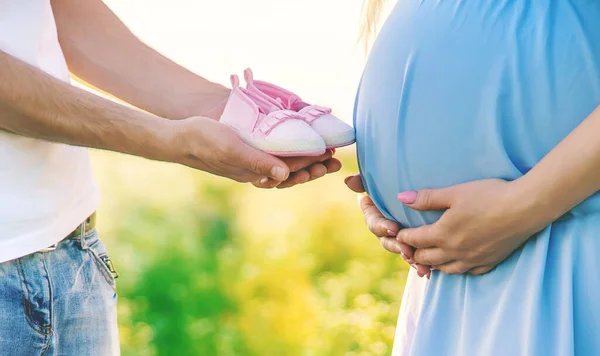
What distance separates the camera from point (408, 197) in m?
1.20

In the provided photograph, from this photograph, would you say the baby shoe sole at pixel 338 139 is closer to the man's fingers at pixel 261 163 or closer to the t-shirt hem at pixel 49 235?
the man's fingers at pixel 261 163

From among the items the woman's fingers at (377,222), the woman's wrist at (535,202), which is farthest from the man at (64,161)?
the woman's wrist at (535,202)

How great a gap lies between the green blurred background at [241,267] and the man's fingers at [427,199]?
1.57 meters

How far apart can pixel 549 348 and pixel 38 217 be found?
0.85 m

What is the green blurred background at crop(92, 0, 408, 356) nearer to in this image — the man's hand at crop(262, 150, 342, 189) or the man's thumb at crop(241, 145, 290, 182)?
the man's hand at crop(262, 150, 342, 189)

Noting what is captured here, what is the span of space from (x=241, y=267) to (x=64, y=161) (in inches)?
64.9

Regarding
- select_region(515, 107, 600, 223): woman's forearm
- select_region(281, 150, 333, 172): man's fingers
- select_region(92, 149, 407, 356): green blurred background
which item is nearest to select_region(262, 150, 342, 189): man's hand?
select_region(281, 150, 333, 172): man's fingers

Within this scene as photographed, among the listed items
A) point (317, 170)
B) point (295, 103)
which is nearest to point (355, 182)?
point (317, 170)

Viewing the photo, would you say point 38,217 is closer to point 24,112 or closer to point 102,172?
point 24,112

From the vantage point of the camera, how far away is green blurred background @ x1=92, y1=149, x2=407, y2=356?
2.71 m

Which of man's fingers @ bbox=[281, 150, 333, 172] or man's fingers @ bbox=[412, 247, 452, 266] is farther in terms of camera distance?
man's fingers @ bbox=[281, 150, 333, 172]

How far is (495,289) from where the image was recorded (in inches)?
45.6

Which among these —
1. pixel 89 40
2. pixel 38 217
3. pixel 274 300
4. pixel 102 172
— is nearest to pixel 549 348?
pixel 38 217

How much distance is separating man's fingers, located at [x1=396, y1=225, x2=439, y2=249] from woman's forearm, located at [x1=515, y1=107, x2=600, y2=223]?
17 centimetres
